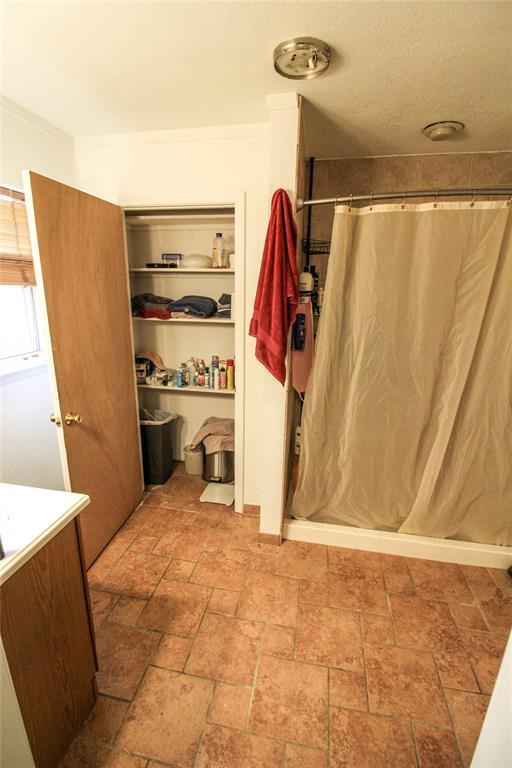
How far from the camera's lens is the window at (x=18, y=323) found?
189cm

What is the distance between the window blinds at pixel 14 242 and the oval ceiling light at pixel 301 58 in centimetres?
141

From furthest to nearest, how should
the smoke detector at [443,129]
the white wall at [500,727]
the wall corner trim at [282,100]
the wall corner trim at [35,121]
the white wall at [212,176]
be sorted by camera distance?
the white wall at [212,176] < the smoke detector at [443,129] < the wall corner trim at [35,121] < the wall corner trim at [282,100] < the white wall at [500,727]

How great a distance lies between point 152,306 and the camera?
2496mm

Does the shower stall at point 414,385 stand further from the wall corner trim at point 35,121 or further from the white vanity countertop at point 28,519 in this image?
the wall corner trim at point 35,121

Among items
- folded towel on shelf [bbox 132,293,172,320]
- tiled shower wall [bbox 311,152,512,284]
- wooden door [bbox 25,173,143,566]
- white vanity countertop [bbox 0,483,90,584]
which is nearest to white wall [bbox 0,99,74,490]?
wooden door [bbox 25,173,143,566]

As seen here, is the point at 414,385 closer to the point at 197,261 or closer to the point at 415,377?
the point at 415,377

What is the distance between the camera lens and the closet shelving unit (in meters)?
2.22

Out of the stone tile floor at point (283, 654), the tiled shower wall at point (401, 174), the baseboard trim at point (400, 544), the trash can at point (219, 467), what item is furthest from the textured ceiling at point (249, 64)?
the stone tile floor at point (283, 654)

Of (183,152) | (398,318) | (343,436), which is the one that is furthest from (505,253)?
(183,152)

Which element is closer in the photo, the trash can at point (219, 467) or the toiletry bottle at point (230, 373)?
the toiletry bottle at point (230, 373)

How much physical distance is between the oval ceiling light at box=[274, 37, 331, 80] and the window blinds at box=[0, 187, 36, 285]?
141cm

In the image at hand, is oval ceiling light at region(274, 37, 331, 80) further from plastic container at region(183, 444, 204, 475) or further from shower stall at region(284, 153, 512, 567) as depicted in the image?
plastic container at region(183, 444, 204, 475)

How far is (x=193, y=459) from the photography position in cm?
269

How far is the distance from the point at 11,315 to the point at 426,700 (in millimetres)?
2691
